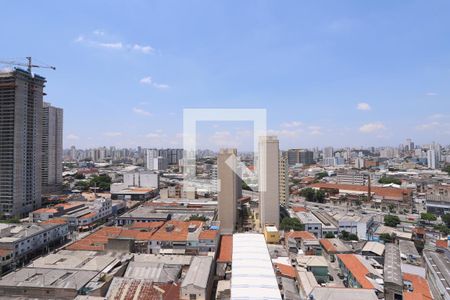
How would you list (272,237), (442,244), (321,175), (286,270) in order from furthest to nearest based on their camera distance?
(321,175) < (272,237) < (442,244) < (286,270)

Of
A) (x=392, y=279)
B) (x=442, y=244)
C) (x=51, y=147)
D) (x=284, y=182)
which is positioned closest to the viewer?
(x=392, y=279)

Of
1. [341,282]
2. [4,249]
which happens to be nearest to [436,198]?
Answer: [341,282]

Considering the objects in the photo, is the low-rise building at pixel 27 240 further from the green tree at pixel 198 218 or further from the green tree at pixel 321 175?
the green tree at pixel 321 175

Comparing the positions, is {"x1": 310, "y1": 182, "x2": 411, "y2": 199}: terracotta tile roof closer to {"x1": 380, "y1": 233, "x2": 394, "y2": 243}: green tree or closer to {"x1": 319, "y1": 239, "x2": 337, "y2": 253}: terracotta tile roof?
{"x1": 380, "y1": 233, "x2": 394, "y2": 243}: green tree

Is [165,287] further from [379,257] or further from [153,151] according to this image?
[153,151]

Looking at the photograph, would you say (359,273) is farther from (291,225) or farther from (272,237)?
(291,225)

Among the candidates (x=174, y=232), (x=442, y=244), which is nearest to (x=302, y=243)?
(x=174, y=232)

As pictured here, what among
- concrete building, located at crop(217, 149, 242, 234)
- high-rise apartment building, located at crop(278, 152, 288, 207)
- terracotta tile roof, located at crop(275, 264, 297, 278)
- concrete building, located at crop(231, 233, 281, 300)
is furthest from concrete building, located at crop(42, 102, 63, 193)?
terracotta tile roof, located at crop(275, 264, 297, 278)
